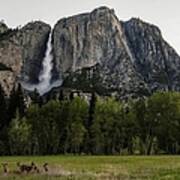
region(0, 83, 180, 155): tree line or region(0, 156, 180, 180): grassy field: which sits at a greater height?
region(0, 83, 180, 155): tree line

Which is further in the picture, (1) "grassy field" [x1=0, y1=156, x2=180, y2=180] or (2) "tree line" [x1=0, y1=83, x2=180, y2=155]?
(2) "tree line" [x1=0, y1=83, x2=180, y2=155]

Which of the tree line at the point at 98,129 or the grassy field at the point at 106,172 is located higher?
the tree line at the point at 98,129

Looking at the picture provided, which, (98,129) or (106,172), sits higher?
(98,129)

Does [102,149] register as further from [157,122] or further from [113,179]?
[113,179]

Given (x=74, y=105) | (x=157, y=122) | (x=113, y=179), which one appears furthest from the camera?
(x=74, y=105)

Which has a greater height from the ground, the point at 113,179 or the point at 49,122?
the point at 49,122

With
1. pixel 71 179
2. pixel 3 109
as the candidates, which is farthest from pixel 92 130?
pixel 71 179

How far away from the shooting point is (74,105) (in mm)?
133875

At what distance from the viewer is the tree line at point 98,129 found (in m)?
126

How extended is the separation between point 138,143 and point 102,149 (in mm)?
10163

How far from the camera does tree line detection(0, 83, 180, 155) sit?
414 feet

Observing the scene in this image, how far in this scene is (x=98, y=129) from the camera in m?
128

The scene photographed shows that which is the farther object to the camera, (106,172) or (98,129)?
(98,129)

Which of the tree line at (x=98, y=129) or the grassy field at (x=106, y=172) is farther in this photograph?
the tree line at (x=98, y=129)
